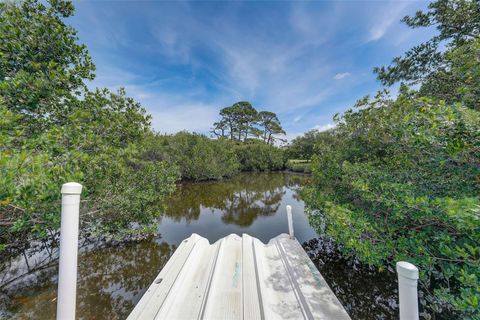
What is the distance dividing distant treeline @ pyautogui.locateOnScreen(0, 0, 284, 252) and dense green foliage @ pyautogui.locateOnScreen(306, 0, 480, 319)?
2826 mm

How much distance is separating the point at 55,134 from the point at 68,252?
1671 mm

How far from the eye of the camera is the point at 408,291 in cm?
98

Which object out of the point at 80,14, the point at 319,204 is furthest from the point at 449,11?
the point at 80,14

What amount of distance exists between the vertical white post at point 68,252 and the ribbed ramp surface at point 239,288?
37.9 inches

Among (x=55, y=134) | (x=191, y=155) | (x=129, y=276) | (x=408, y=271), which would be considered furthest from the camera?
(x=191, y=155)

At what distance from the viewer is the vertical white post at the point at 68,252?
963mm

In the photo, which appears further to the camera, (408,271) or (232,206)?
(232,206)

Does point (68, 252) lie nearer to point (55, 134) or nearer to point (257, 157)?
point (55, 134)

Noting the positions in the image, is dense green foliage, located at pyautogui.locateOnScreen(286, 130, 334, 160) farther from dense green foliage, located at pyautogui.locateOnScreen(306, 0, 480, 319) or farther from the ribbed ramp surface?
the ribbed ramp surface

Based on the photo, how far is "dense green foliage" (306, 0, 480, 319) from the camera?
138cm

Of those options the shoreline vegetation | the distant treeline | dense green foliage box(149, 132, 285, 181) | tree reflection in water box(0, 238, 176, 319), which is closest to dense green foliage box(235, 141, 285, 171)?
dense green foliage box(149, 132, 285, 181)

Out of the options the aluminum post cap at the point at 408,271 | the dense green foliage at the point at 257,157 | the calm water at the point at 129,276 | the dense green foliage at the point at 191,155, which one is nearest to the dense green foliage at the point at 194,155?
the dense green foliage at the point at 191,155

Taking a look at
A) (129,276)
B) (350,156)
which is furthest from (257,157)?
(129,276)

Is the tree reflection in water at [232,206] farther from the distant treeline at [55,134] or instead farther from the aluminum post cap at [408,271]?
the aluminum post cap at [408,271]
